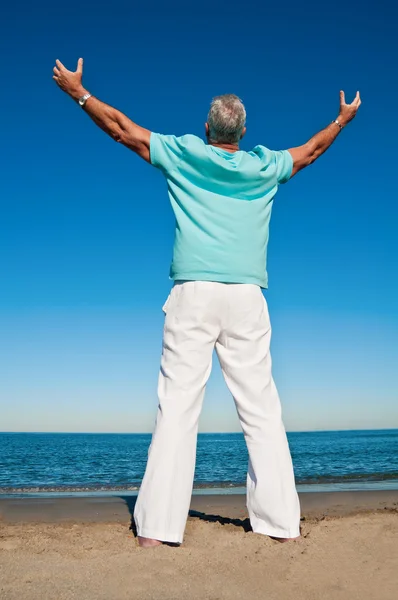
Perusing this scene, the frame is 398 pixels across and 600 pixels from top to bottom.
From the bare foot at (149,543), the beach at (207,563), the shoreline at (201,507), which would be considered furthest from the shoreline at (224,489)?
the bare foot at (149,543)

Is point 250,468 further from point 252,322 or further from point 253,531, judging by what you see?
point 252,322

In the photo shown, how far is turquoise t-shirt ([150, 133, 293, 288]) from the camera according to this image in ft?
11.8

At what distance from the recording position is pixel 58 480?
15430 mm

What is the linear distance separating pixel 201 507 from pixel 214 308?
132 inches

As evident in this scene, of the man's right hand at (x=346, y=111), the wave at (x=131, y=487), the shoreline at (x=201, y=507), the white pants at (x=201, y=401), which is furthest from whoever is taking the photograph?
the wave at (x=131, y=487)

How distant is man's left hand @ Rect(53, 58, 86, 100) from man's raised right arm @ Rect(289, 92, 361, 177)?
60.0 inches

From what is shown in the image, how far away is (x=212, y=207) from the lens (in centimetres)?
364

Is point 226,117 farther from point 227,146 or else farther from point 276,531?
point 276,531

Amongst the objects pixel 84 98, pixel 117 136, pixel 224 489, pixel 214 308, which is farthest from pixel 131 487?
pixel 84 98

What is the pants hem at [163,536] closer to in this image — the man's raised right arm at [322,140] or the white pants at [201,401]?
the white pants at [201,401]

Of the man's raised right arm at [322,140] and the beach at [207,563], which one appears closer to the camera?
the beach at [207,563]

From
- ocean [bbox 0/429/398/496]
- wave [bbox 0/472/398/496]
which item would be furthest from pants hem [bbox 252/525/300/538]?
wave [bbox 0/472/398/496]

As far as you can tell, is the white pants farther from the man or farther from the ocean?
the ocean

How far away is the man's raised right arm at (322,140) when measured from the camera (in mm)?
4016
